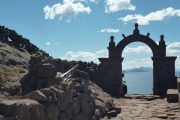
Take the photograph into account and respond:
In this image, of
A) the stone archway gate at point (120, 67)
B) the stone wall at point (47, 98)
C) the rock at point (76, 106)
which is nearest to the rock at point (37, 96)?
the stone wall at point (47, 98)

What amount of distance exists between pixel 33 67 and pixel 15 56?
315 cm

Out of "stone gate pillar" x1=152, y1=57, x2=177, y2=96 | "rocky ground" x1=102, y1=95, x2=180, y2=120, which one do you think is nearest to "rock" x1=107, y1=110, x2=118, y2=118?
"rocky ground" x1=102, y1=95, x2=180, y2=120

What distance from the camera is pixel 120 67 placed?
25406 millimetres

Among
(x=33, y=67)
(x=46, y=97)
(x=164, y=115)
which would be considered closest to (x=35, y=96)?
(x=46, y=97)

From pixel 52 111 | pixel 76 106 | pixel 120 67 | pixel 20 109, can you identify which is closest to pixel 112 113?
pixel 76 106

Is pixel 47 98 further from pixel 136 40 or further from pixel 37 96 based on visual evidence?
pixel 136 40

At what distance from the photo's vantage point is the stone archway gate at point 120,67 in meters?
24.7

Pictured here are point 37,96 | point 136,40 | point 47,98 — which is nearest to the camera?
point 37,96

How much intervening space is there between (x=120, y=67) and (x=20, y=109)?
18170 millimetres

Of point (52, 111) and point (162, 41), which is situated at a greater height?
point (162, 41)

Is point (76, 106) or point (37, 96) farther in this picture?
point (76, 106)

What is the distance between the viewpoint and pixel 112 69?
25.3 meters

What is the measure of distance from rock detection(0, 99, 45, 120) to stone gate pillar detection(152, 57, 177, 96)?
1728 cm

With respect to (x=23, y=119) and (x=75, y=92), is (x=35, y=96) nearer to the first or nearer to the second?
(x=23, y=119)
